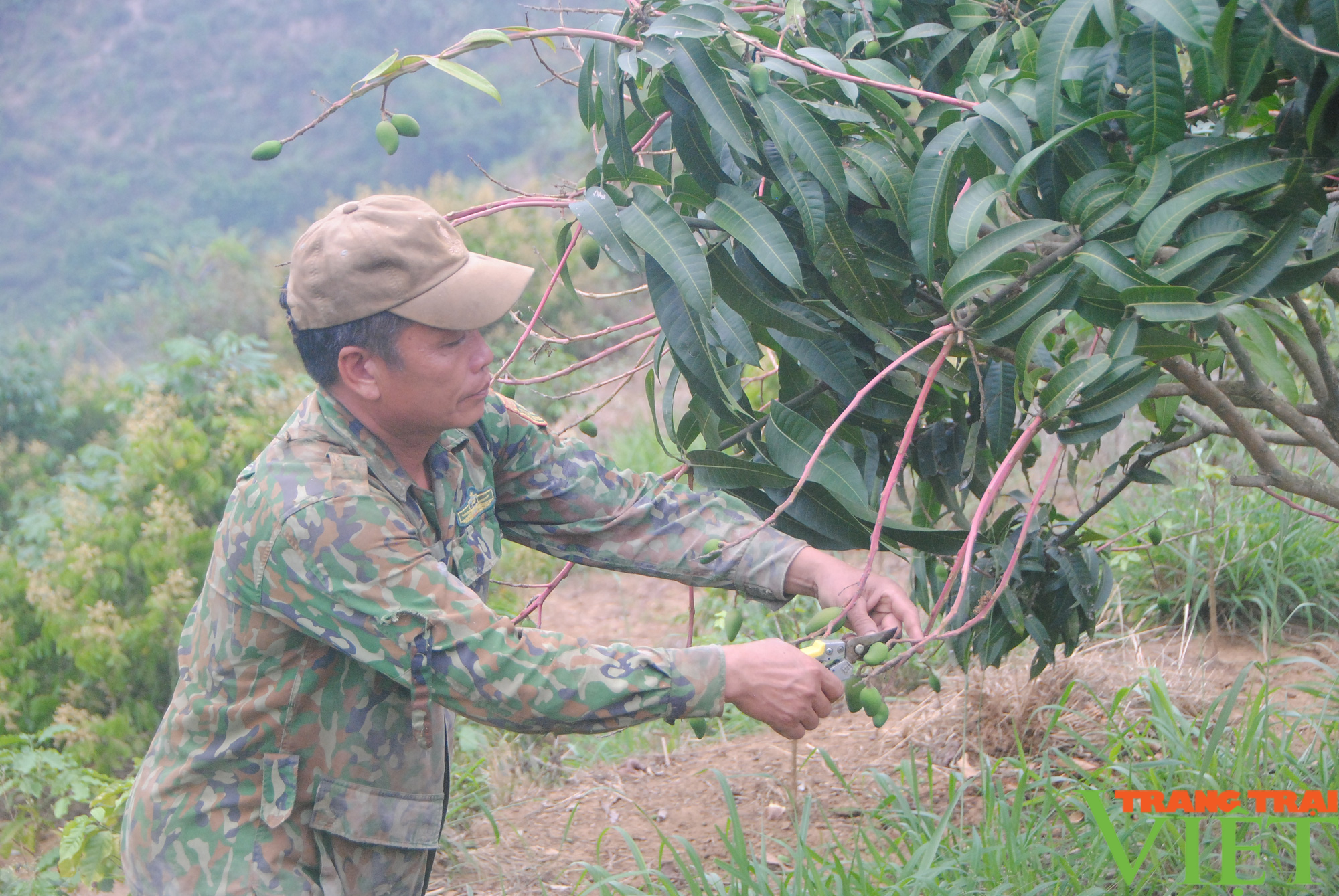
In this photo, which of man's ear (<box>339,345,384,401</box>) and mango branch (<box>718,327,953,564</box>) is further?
man's ear (<box>339,345,384,401</box>)

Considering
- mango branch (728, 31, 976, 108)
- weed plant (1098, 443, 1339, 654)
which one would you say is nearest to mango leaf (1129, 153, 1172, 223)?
mango branch (728, 31, 976, 108)

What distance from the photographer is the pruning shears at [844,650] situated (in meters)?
1.42

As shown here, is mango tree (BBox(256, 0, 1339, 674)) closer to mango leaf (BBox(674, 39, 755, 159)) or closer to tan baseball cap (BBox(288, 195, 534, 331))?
mango leaf (BBox(674, 39, 755, 159))

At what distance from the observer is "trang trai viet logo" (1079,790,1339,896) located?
5.30 ft

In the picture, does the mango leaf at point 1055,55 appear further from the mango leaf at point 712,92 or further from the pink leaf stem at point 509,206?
the pink leaf stem at point 509,206

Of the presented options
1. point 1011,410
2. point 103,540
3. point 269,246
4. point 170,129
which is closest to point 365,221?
point 1011,410

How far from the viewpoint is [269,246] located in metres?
14.2

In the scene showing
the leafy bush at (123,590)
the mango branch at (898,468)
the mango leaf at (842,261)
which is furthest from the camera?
the leafy bush at (123,590)

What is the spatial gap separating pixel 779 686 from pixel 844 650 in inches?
5.1

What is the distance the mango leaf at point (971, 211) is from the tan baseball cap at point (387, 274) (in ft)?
1.75

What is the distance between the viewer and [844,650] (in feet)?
4.71

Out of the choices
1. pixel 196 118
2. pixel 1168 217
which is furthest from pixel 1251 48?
pixel 196 118

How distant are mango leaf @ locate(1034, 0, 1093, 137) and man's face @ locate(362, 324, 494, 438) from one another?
733 mm

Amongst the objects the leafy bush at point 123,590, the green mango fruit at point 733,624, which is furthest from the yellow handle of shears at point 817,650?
the leafy bush at point 123,590
